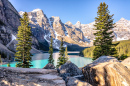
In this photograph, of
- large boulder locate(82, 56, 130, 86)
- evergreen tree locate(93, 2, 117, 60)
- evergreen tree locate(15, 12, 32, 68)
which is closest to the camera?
large boulder locate(82, 56, 130, 86)

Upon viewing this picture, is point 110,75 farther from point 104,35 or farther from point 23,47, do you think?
point 23,47

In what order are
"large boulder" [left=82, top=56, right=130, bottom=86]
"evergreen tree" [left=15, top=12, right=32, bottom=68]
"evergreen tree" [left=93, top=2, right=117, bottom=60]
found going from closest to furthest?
"large boulder" [left=82, top=56, right=130, bottom=86] < "evergreen tree" [left=93, top=2, right=117, bottom=60] < "evergreen tree" [left=15, top=12, right=32, bottom=68]

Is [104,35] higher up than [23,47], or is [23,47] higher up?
[104,35]

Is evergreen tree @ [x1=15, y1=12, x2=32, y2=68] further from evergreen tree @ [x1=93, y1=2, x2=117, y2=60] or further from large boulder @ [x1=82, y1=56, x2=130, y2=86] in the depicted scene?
large boulder @ [x1=82, y1=56, x2=130, y2=86]

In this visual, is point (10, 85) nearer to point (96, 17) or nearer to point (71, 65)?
point (71, 65)

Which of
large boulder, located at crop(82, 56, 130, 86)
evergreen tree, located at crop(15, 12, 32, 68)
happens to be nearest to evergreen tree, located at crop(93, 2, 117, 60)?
large boulder, located at crop(82, 56, 130, 86)

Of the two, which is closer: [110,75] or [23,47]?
[110,75]

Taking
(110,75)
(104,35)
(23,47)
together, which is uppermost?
(104,35)

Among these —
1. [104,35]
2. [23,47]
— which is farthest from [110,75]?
[23,47]

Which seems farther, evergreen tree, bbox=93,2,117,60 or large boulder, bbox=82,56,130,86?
evergreen tree, bbox=93,2,117,60

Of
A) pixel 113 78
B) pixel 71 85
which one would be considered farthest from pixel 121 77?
pixel 71 85

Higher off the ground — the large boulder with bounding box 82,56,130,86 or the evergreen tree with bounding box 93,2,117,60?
the evergreen tree with bounding box 93,2,117,60

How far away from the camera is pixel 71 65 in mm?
9648

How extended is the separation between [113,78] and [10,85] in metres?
6.29
